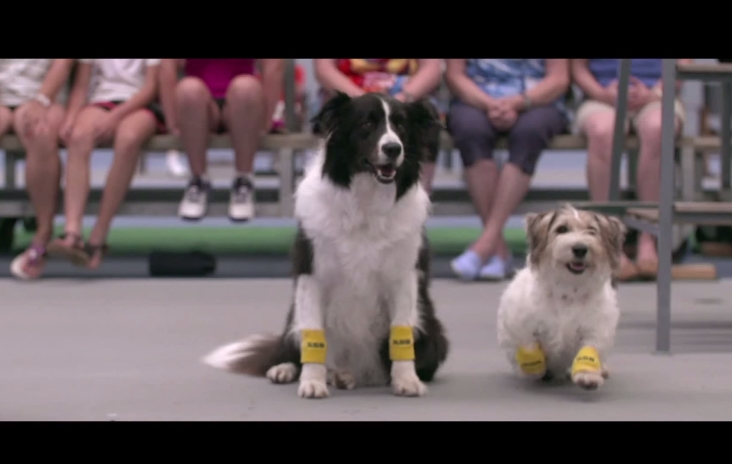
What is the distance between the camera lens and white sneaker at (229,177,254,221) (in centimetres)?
595

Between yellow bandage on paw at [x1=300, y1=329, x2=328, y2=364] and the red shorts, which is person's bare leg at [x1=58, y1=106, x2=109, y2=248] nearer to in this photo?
the red shorts

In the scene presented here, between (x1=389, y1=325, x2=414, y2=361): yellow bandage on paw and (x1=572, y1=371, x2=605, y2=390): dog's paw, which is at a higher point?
(x1=389, y1=325, x2=414, y2=361): yellow bandage on paw

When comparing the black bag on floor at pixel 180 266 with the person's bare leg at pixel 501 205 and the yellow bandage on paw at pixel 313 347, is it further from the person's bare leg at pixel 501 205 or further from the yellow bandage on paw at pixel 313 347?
the yellow bandage on paw at pixel 313 347

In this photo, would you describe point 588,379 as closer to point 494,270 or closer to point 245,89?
point 494,270

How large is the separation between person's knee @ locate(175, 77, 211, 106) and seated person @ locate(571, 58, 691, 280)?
6.22 feet

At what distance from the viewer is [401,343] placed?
340 centimetres

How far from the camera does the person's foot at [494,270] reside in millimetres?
5719

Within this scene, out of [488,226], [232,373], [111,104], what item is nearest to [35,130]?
[111,104]

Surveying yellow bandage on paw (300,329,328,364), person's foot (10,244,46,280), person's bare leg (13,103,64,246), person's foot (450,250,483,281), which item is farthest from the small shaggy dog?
person's bare leg (13,103,64,246)

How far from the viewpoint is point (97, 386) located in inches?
135

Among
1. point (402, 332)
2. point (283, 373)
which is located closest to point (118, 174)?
point (283, 373)

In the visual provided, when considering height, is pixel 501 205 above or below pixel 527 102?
below

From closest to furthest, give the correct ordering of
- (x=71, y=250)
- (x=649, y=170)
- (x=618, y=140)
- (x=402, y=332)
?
1. (x=402, y=332)
2. (x=618, y=140)
3. (x=71, y=250)
4. (x=649, y=170)

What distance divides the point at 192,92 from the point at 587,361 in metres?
3.14
